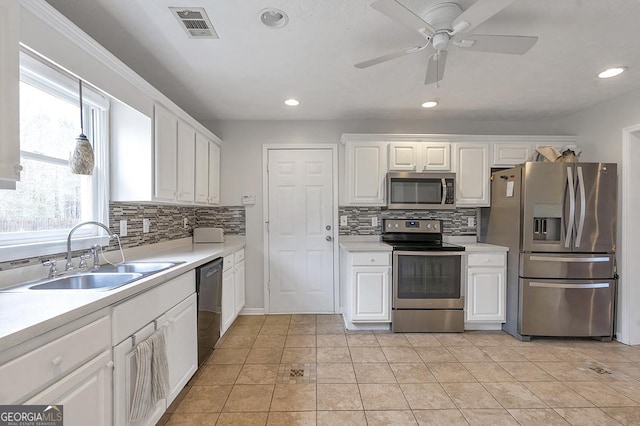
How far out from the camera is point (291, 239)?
141 inches

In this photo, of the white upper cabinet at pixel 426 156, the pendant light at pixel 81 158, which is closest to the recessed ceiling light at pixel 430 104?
the white upper cabinet at pixel 426 156

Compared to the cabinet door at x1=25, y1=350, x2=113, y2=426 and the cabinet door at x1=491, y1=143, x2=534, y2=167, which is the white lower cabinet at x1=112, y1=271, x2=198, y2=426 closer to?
the cabinet door at x1=25, y1=350, x2=113, y2=426

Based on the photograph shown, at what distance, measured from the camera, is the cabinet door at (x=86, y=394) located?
0.99 metres

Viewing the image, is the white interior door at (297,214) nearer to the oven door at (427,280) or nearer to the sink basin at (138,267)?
the oven door at (427,280)

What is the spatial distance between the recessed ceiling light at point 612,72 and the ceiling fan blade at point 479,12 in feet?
5.84

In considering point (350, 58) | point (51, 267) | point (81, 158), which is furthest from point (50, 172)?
point (350, 58)

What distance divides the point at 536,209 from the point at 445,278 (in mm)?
1080

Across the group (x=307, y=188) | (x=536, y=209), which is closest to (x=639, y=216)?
(x=536, y=209)

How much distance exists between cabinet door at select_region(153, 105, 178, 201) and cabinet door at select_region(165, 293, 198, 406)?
852mm

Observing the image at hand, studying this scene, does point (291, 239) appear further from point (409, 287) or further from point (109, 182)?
point (109, 182)

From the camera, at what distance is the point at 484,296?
3055mm

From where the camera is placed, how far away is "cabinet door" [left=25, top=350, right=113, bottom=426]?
986 mm

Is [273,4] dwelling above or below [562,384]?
above

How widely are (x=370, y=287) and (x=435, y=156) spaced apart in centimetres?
164
